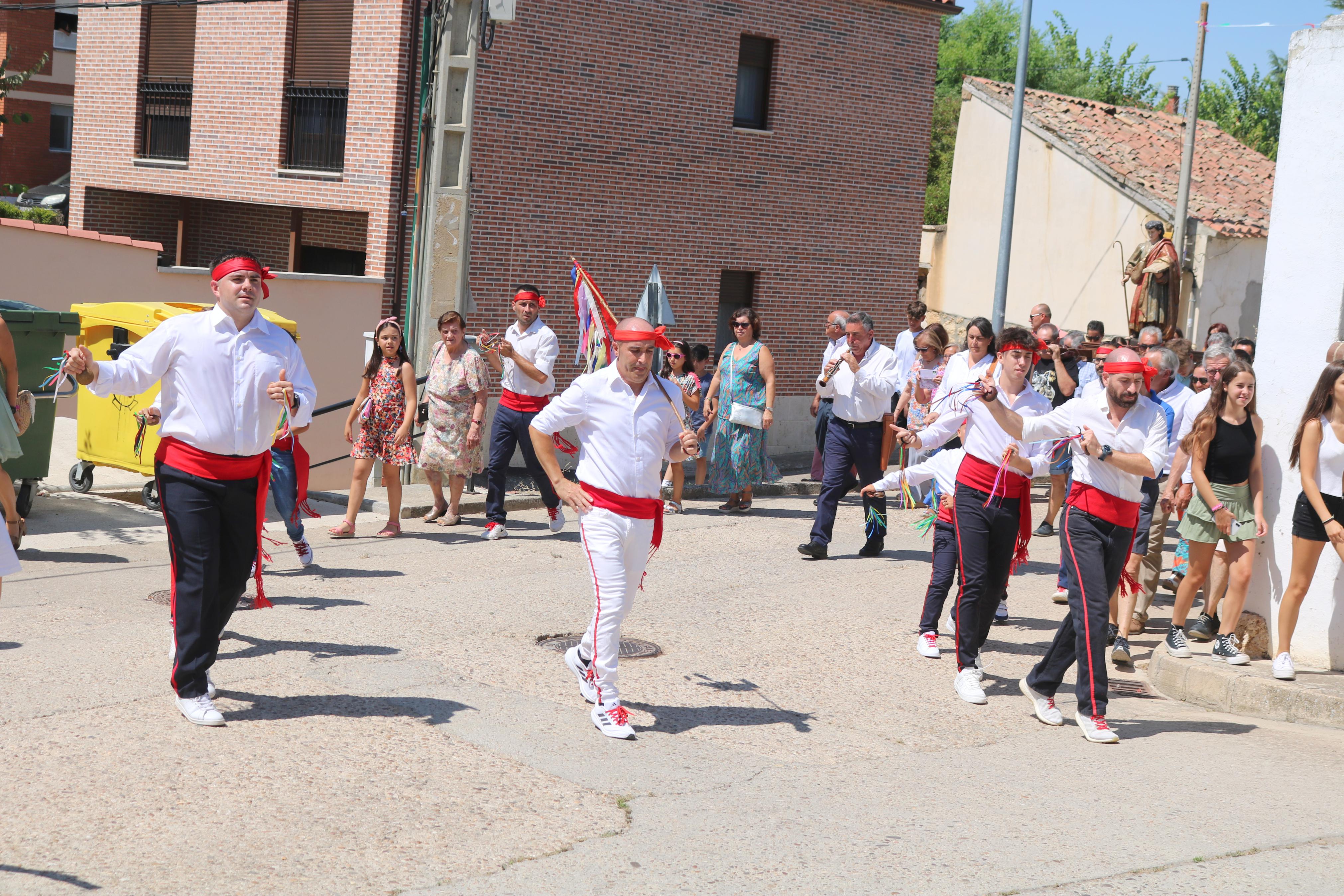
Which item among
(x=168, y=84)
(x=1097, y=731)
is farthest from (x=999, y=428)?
(x=168, y=84)

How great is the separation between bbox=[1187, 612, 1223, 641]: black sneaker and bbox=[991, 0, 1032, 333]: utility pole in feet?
39.7

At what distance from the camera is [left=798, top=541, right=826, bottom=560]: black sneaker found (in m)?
11.3

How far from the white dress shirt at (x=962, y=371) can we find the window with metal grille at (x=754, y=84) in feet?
35.8

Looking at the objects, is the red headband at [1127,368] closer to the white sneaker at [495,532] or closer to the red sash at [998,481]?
the red sash at [998,481]

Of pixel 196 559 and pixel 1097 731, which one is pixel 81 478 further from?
pixel 1097 731

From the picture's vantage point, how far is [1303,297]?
8.17m

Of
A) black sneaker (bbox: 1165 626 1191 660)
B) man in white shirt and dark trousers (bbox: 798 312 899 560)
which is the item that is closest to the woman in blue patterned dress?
man in white shirt and dark trousers (bbox: 798 312 899 560)

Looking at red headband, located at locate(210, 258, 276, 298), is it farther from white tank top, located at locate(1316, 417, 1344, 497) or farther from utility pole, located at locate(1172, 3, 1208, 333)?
utility pole, located at locate(1172, 3, 1208, 333)

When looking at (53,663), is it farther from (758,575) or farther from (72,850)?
(758,575)

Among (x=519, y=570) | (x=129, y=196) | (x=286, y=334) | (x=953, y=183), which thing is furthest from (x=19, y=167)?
(x=286, y=334)

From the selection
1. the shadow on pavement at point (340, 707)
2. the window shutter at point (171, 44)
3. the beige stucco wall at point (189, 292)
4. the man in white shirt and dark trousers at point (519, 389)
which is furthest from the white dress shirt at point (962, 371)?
the window shutter at point (171, 44)

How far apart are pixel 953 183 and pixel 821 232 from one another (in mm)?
10361

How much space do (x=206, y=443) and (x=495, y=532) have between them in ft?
17.9

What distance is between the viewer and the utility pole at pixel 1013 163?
20.2 m
